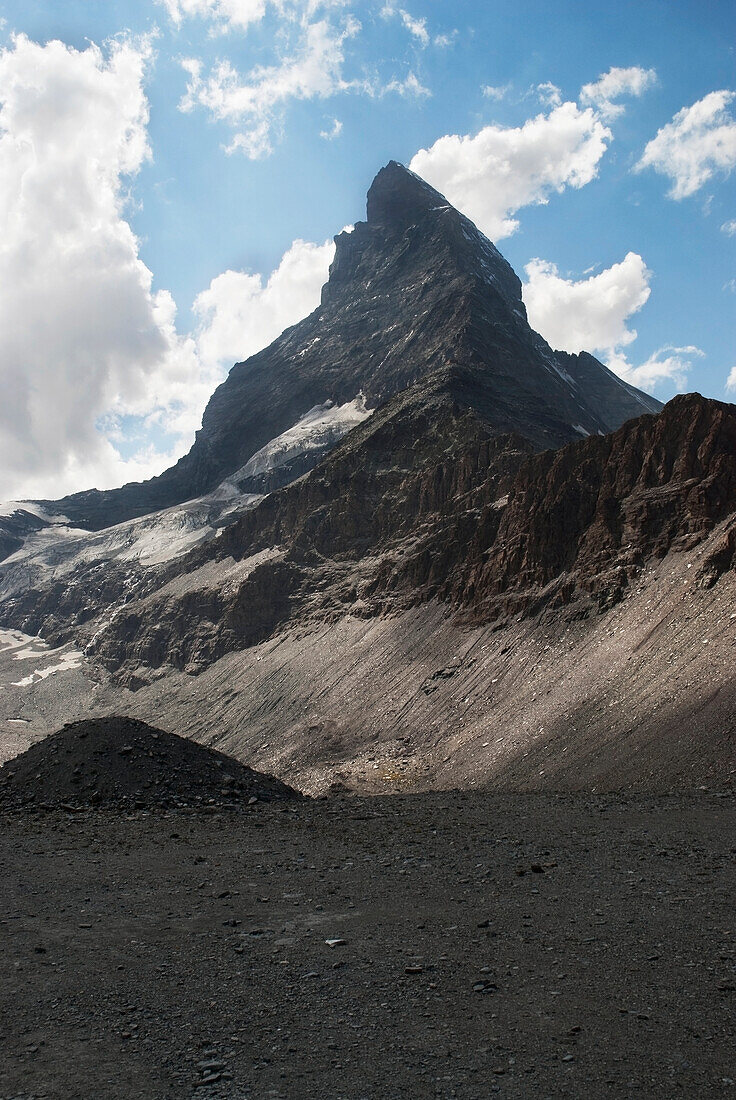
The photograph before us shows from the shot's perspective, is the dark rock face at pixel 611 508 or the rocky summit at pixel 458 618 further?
the dark rock face at pixel 611 508

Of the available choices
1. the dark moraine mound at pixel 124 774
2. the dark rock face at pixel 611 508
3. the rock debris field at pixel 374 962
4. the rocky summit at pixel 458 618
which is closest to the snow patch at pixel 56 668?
the rocky summit at pixel 458 618

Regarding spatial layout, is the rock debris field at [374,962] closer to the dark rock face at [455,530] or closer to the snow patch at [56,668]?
the dark rock face at [455,530]

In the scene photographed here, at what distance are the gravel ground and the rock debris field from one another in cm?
4

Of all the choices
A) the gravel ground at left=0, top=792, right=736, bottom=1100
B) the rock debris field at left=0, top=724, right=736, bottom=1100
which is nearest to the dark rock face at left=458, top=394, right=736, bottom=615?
the rock debris field at left=0, top=724, right=736, bottom=1100

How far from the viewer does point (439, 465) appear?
348 ft

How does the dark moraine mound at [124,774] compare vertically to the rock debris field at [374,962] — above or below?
above

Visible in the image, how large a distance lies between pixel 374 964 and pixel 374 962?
0.09 m

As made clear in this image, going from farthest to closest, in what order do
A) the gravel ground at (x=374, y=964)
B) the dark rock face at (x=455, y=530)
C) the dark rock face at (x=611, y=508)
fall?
1. the dark rock face at (x=455, y=530)
2. the dark rock face at (x=611, y=508)
3. the gravel ground at (x=374, y=964)

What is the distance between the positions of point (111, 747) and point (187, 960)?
18710 mm

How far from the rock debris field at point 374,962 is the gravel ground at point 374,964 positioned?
39 millimetres

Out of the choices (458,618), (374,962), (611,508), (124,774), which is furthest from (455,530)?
(374,962)

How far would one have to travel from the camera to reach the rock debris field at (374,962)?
8.31 metres

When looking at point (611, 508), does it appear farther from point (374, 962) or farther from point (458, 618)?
point (374, 962)

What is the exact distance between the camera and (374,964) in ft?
37.8
